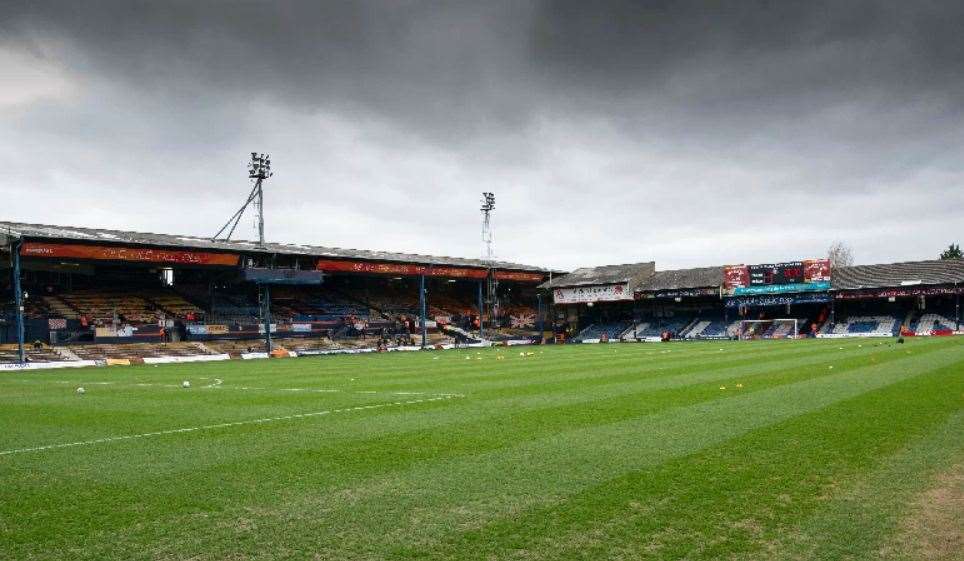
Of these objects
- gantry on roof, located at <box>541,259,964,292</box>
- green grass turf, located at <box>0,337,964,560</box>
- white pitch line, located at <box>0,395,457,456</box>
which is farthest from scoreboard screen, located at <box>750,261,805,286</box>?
white pitch line, located at <box>0,395,457,456</box>

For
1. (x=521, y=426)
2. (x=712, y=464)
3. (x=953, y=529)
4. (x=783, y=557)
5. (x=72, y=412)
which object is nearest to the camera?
(x=783, y=557)

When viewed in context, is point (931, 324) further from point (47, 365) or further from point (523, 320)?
point (47, 365)

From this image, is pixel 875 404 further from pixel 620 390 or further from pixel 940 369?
pixel 940 369

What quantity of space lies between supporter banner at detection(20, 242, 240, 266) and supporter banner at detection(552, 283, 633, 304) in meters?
30.9

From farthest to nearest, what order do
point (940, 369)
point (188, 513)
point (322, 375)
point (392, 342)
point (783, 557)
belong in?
point (392, 342) → point (322, 375) → point (940, 369) → point (188, 513) → point (783, 557)

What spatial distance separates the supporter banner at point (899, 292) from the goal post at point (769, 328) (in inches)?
160

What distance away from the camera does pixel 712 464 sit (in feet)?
21.9

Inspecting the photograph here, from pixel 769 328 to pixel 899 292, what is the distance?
30.8 feet

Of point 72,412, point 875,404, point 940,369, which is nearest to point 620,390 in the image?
point 875,404

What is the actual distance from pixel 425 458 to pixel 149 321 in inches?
1588

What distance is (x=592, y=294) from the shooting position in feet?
204

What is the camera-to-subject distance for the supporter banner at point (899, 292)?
47094mm

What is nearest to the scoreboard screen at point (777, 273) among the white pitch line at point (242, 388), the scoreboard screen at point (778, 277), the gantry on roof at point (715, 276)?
the scoreboard screen at point (778, 277)

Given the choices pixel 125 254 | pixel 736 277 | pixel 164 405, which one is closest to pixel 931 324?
pixel 736 277
